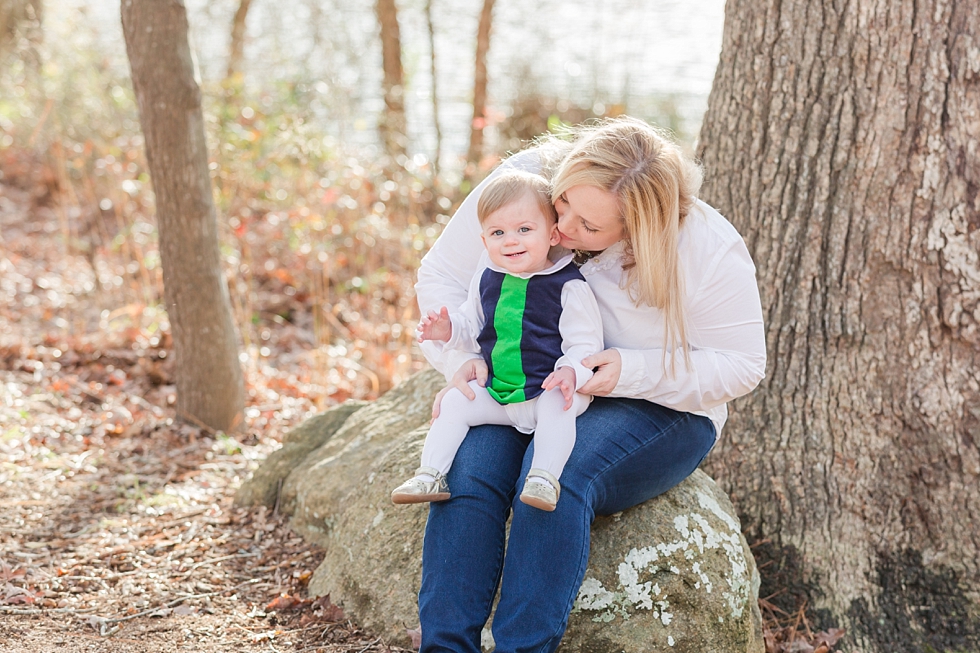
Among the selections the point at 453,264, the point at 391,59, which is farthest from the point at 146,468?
the point at 391,59

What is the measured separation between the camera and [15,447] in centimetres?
379

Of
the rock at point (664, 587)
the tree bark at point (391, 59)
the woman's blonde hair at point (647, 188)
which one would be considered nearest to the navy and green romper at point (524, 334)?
the woman's blonde hair at point (647, 188)

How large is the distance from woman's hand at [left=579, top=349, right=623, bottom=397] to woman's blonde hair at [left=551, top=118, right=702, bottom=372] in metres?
0.14

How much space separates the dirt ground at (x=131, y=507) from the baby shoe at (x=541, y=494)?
0.79 metres

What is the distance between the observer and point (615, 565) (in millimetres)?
2350

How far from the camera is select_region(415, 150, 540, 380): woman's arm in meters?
2.60

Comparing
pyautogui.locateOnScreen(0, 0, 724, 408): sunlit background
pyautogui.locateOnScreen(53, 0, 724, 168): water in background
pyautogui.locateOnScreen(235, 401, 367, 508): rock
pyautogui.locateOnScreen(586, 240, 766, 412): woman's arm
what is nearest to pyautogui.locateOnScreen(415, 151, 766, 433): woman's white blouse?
pyautogui.locateOnScreen(586, 240, 766, 412): woman's arm

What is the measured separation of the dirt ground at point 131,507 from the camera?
2.54 meters

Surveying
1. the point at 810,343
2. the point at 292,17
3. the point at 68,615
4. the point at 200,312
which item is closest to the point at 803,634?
the point at 810,343

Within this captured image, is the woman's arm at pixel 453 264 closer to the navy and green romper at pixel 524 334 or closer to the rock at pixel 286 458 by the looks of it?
the navy and green romper at pixel 524 334

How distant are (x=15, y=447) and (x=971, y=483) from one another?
12.6ft

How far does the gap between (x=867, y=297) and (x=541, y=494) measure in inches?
58.2

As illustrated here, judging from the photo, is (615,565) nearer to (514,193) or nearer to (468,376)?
(468,376)

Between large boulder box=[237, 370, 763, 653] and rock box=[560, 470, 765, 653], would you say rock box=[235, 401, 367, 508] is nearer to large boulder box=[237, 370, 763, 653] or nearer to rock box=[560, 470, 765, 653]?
large boulder box=[237, 370, 763, 653]
